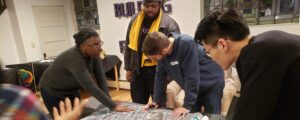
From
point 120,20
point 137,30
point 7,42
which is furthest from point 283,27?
point 7,42

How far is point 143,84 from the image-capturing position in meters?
2.22

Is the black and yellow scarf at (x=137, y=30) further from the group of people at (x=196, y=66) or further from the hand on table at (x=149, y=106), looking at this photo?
the hand on table at (x=149, y=106)

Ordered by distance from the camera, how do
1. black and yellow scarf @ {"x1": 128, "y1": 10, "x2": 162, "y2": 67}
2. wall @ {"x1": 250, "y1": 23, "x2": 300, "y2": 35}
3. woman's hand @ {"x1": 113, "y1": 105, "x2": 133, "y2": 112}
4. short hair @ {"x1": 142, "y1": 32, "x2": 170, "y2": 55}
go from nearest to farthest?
short hair @ {"x1": 142, "y1": 32, "x2": 170, "y2": 55} < woman's hand @ {"x1": 113, "y1": 105, "x2": 133, "y2": 112} < black and yellow scarf @ {"x1": 128, "y1": 10, "x2": 162, "y2": 67} < wall @ {"x1": 250, "y1": 23, "x2": 300, "y2": 35}

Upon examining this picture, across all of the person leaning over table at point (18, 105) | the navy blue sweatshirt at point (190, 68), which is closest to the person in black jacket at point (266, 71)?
the person leaning over table at point (18, 105)

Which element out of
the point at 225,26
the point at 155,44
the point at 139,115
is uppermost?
the point at 225,26

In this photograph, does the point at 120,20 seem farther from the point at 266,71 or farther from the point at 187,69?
the point at 266,71

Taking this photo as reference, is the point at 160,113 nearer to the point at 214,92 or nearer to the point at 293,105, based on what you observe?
the point at 214,92

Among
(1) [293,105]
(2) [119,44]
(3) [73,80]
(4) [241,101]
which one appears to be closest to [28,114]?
(4) [241,101]

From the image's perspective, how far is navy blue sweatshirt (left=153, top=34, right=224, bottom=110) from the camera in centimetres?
158

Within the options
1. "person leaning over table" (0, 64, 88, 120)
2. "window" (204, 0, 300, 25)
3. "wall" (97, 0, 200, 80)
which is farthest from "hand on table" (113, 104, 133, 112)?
"wall" (97, 0, 200, 80)

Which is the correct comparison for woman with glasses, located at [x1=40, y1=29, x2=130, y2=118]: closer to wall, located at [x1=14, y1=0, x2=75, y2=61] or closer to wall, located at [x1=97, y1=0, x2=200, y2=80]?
wall, located at [x1=97, y1=0, x2=200, y2=80]

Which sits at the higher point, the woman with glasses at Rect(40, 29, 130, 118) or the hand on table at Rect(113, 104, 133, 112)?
the woman with glasses at Rect(40, 29, 130, 118)

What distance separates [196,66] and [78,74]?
2.63 feet

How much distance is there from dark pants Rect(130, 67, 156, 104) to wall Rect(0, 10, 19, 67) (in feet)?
9.61
